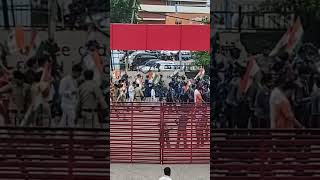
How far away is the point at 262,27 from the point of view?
5625mm

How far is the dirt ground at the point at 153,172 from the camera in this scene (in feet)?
36.3

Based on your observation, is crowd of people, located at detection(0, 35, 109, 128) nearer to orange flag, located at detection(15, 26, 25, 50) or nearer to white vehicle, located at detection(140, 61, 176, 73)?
orange flag, located at detection(15, 26, 25, 50)

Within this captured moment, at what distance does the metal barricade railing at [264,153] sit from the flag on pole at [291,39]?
2.58ft

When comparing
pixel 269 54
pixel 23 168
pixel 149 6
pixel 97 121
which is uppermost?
pixel 149 6

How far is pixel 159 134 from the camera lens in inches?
501

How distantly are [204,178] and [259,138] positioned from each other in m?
5.35

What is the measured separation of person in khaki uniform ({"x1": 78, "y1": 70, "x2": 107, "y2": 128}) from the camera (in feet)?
18.5

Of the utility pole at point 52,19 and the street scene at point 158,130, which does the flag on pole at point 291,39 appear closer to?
the utility pole at point 52,19

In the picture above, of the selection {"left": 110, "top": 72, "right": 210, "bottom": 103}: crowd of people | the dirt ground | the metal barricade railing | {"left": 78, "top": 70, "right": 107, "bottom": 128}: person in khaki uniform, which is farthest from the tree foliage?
{"left": 78, "top": 70, "right": 107, "bottom": 128}: person in khaki uniform

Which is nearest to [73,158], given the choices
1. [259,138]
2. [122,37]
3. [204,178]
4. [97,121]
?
[97,121]

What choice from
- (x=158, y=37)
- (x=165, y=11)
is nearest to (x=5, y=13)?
(x=158, y=37)

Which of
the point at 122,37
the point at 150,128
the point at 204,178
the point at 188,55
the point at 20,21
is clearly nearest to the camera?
the point at 20,21

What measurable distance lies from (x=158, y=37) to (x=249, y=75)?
8.50 m

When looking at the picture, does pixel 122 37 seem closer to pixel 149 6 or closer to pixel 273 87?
pixel 273 87
